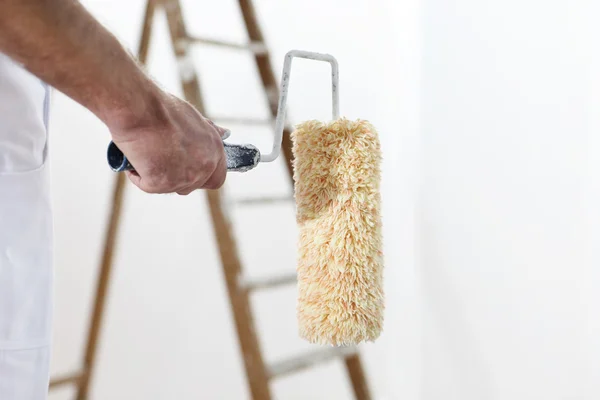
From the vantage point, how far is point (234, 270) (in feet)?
4.14

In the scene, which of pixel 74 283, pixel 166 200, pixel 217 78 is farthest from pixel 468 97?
pixel 74 283

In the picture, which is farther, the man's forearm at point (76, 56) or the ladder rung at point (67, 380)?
the ladder rung at point (67, 380)

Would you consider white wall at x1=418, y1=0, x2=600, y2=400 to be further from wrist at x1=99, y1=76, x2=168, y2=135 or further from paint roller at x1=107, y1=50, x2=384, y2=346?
wrist at x1=99, y1=76, x2=168, y2=135

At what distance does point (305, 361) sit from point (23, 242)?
75 cm

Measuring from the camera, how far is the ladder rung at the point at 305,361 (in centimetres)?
127

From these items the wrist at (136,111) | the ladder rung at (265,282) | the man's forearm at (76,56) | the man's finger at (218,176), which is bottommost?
the ladder rung at (265,282)

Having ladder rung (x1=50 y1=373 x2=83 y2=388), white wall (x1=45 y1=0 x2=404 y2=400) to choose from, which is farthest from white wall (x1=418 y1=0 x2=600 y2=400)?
ladder rung (x1=50 y1=373 x2=83 y2=388)

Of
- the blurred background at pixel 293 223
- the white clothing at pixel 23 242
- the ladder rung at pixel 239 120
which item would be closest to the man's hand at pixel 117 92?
the white clothing at pixel 23 242

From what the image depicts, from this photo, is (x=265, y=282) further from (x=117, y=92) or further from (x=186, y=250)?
(x=117, y=92)

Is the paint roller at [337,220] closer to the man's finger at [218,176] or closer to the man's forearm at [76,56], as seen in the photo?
the man's finger at [218,176]

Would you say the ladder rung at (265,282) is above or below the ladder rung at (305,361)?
above

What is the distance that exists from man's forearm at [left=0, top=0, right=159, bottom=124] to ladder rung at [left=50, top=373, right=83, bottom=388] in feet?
4.25

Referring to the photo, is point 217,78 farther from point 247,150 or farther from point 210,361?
point 247,150

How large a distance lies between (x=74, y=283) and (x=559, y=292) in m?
1.26
